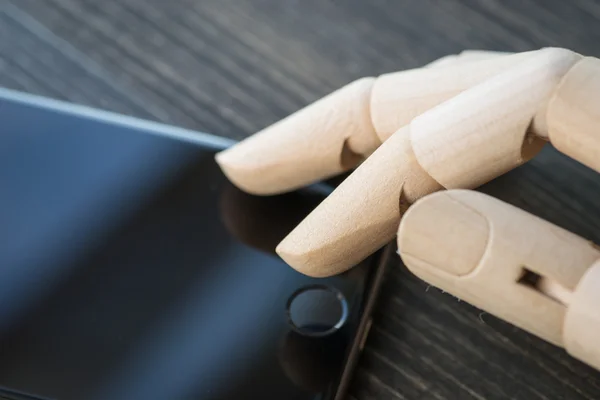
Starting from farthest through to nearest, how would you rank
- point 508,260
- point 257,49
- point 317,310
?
point 257,49
point 317,310
point 508,260

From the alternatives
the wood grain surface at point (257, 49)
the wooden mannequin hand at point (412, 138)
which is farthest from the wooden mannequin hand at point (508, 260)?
the wood grain surface at point (257, 49)

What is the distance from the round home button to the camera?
32cm

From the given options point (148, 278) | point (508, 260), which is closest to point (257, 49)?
point (148, 278)

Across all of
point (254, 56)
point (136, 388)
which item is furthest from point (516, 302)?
point (254, 56)

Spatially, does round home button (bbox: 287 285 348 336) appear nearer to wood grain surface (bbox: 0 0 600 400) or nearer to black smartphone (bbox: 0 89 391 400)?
black smartphone (bbox: 0 89 391 400)

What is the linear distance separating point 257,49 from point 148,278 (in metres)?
0.17

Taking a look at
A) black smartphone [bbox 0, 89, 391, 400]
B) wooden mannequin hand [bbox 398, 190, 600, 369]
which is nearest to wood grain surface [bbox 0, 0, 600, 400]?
black smartphone [bbox 0, 89, 391, 400]

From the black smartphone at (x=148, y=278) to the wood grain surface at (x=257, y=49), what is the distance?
0.14 ft

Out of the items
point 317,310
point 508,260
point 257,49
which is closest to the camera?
point 508,260

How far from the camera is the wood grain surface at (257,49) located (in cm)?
41

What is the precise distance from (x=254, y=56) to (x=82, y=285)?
175 millimetres

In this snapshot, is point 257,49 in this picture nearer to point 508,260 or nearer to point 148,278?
point 148,278

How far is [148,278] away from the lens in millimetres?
334

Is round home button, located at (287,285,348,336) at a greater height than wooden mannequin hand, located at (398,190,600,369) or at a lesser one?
lesser
